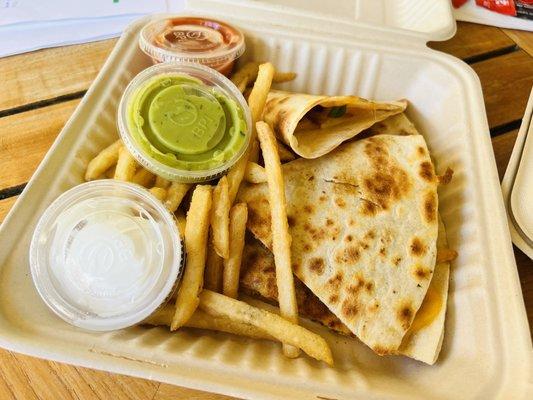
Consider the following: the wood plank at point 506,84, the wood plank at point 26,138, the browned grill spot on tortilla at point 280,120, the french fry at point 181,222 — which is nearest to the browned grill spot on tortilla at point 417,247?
the browned grill spot on tortilla at point 280,120

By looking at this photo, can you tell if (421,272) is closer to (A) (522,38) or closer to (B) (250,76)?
(B) (250,76)

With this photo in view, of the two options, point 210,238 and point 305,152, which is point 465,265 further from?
point 210,238

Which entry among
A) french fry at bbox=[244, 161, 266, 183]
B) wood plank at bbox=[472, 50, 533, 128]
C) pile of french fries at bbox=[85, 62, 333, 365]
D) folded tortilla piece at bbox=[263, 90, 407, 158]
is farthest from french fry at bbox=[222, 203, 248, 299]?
wood plank at bbox=[472, 50, 533, 128]

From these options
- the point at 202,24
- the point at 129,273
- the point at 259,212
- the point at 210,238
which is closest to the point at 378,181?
the point at 259,212

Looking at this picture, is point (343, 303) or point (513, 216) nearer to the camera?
point (343, 303)

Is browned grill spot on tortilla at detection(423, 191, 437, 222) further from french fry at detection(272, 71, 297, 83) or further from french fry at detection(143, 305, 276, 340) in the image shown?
french fry at detection(272, 71, 297, 83)

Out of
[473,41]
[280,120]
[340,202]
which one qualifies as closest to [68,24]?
[280,120]

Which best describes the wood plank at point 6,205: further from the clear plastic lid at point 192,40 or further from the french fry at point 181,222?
the clear plastic lid at point 192,40
